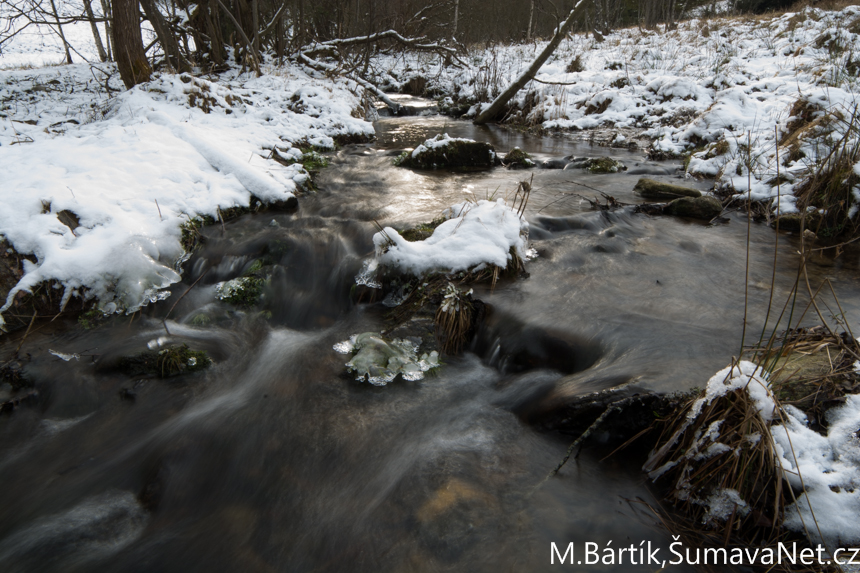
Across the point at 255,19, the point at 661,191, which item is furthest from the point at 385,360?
the point at 255,19

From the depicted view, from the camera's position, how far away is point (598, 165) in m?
7.14

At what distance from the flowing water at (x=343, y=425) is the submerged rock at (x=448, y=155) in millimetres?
3409

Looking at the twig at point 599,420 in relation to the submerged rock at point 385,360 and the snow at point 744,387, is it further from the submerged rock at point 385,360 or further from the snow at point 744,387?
the submerged rock at point 385,360

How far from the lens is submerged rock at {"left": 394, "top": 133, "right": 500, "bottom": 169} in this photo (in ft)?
23.8

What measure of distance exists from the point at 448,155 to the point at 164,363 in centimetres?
553

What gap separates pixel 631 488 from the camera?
205 cm

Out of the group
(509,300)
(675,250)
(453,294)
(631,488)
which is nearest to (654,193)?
(675,250)

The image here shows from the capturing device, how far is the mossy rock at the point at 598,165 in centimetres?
706

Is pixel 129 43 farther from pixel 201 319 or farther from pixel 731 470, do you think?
pixel 731 470

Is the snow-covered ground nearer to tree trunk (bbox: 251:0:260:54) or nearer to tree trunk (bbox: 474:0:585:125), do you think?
tree trunk (bbox: 474:0:585:125)

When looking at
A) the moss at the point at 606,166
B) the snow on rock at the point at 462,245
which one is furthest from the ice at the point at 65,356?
the moss at the point at 606,166

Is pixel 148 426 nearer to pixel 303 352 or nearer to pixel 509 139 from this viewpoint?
pixel 303 352

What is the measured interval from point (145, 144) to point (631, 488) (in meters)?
5.84

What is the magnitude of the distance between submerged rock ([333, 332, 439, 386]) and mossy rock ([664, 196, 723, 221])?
3.79m
